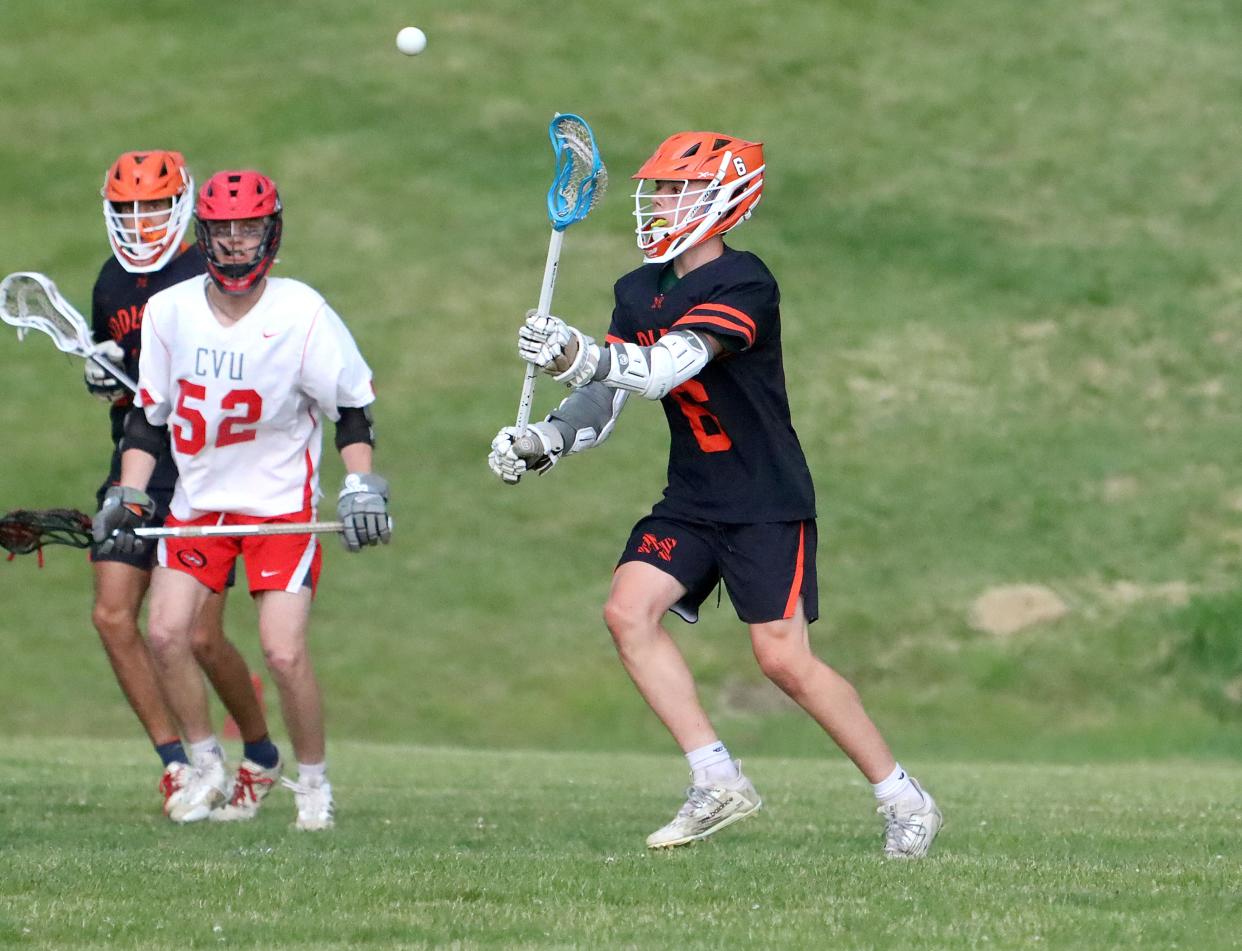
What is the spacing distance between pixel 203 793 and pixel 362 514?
162cm

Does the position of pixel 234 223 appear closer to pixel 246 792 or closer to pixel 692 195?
pixel 692 195

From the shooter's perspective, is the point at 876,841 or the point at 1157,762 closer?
the point at 876,841

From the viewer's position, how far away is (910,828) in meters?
6.77

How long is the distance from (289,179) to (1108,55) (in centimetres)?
1009

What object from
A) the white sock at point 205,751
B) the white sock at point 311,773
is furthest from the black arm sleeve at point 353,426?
the white sock at point 205,751

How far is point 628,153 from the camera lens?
78.5 ft

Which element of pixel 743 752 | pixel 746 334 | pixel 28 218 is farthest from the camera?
pixel 28 218

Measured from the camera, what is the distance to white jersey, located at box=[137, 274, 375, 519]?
304 inches

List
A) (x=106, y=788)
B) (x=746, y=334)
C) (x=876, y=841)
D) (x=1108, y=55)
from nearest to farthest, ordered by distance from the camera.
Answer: (x=746, y=334), (x=876, y=841), (x=106, y=788), (x=1108, y=55)

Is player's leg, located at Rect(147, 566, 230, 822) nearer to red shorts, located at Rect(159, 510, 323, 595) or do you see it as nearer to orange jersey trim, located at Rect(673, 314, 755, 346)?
red shorts, located at Rect(159, 510, 323, 595)

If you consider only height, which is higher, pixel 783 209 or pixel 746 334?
pixel 783 209

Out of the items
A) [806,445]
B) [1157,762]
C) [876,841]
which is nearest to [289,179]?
[806,445]

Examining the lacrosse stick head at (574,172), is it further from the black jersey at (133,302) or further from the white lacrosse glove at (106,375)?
the white lacrosse glove at (106,375)

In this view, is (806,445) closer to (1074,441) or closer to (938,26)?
(1074,441)
